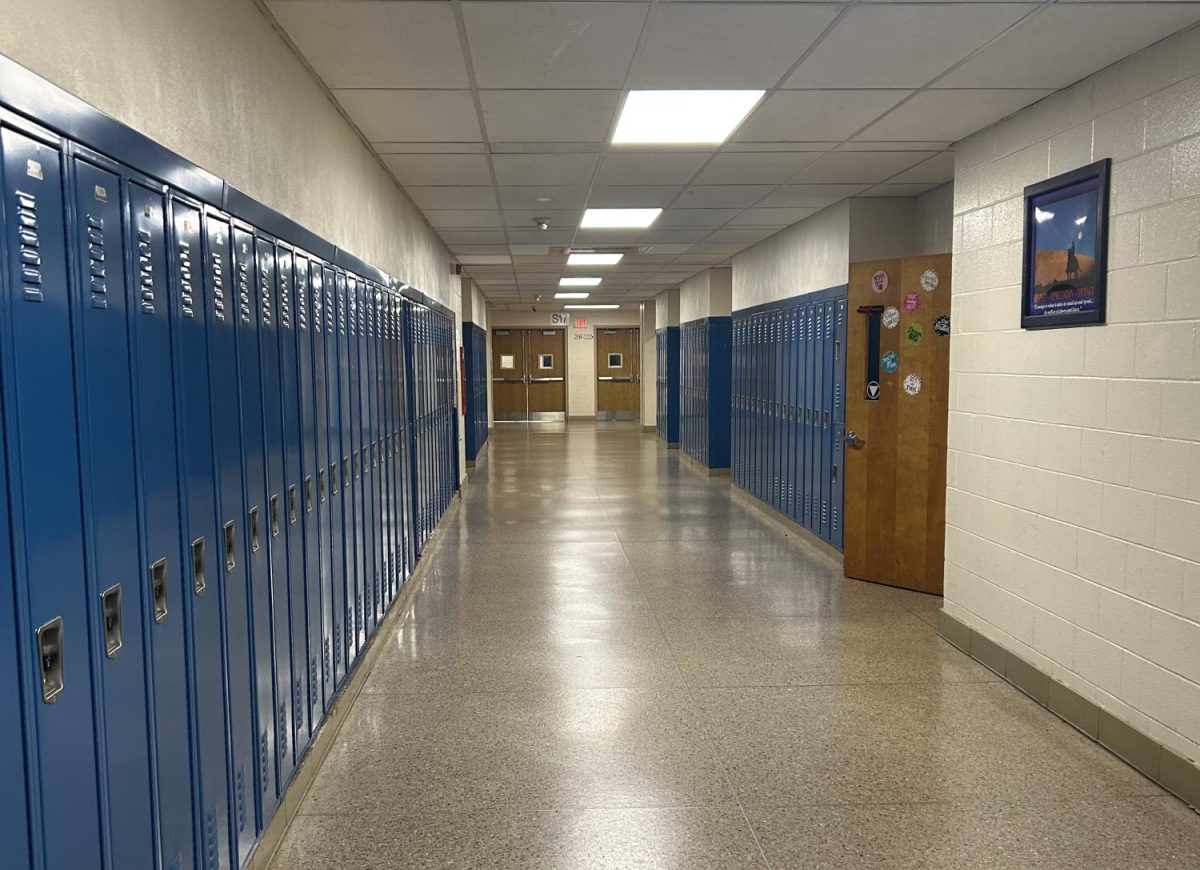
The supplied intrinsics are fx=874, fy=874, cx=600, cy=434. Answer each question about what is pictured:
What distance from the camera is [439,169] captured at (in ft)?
16.7

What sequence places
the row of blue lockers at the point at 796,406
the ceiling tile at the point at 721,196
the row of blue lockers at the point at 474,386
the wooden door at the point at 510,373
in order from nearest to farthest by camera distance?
the ceiling tile at the point at 721,196, the row of blue lockers at the point at 796,406, the row of blue lockers at the point at 474,386, the wooden door at the point at 510,373

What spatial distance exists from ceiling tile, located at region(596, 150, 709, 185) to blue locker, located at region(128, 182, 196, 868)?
337 cm

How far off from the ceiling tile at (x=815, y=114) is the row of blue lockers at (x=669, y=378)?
9.91m

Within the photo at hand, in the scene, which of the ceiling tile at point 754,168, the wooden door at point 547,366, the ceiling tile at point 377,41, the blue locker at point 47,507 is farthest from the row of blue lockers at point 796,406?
the wooden door at point 547,366

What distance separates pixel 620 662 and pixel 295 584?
1.85 m

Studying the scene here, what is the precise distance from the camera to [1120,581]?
128 inches

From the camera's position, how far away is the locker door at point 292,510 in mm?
2701

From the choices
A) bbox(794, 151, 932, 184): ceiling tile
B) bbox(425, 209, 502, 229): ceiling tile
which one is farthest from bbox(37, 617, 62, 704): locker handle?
bbox(425, 209, 502, 229): ceiling tile

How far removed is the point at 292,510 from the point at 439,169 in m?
2.88

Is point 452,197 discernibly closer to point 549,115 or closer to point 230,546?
point 549,115

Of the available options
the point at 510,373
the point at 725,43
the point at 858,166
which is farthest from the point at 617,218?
the point at 510,373

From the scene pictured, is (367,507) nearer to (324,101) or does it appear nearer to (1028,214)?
(324,101)

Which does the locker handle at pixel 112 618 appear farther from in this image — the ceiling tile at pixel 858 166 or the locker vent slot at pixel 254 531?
the ceiling tile at pixel 858 166

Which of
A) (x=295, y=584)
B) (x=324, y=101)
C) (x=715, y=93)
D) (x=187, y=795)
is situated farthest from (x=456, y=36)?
(x=187, y=795)
